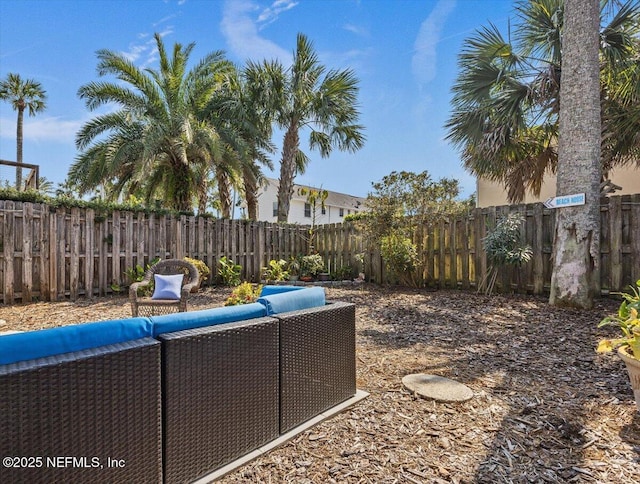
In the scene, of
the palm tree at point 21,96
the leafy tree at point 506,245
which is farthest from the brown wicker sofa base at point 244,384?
the palm tree at point 21,96

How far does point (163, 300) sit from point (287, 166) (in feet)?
25.5

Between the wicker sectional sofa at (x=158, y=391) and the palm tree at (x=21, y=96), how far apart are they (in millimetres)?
23022

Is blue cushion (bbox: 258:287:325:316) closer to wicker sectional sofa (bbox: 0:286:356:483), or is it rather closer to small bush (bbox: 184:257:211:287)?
wicker sectional sofa (bbox: 0:286:356:483)

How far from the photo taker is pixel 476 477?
1738mm

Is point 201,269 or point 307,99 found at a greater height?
point 307,99

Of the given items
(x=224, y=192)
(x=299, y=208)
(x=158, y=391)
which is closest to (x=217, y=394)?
(x=158, y=391)

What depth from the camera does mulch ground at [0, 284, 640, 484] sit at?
180 centimetres

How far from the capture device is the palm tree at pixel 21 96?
18062 mm

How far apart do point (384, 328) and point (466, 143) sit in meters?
4.66

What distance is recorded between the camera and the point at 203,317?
6.02 feet

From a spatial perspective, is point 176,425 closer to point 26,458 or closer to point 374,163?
point 26,458

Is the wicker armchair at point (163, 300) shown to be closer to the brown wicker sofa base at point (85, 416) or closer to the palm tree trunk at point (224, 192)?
the brown wicker sofa base at point (85, 416)

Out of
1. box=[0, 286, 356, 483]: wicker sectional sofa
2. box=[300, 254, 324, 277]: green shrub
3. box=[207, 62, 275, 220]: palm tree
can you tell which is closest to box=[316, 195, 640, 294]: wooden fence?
box=[300, 254, 324, 277]: green shrub

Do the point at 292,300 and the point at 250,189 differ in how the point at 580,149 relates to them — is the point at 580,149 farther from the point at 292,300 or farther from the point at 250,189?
the point at 250,189
